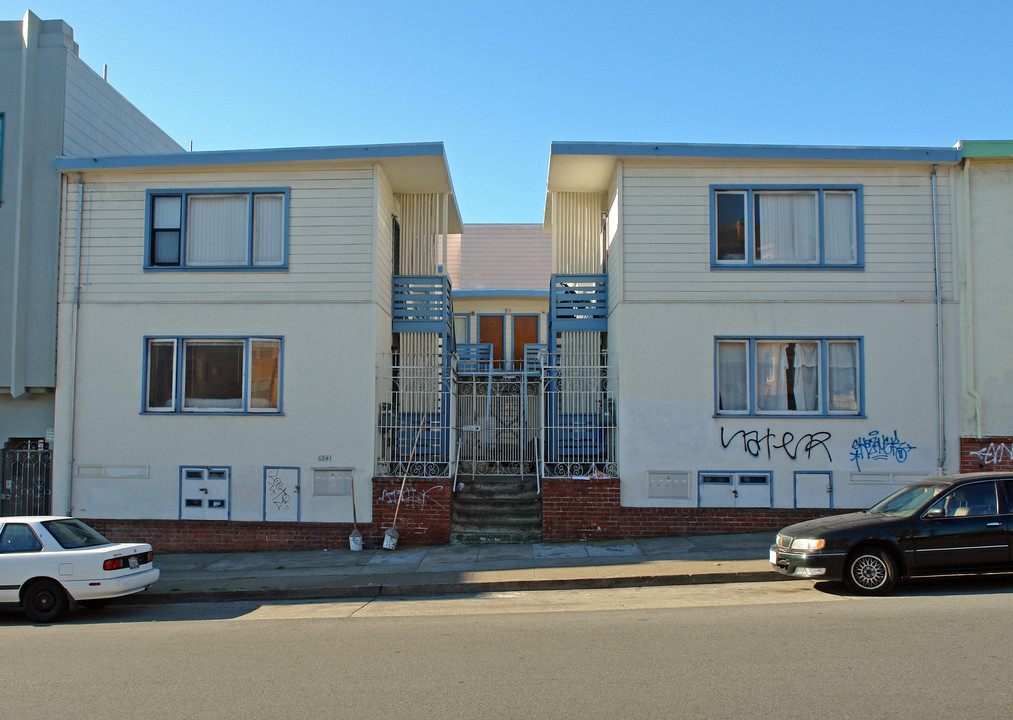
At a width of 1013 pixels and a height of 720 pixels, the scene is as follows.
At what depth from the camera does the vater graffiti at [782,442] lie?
1360 cm

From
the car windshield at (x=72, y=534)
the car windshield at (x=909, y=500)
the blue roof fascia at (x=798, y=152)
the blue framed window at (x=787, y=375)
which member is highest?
the blue roof fascia at (x=798, y=152)

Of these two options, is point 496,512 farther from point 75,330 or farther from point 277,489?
point 75,330

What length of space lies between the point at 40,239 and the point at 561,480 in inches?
401

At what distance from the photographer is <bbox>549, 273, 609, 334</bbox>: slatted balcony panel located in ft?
52.6

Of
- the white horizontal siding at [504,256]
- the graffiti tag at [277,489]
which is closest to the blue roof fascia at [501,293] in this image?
the white horizontal siding at [504,256]

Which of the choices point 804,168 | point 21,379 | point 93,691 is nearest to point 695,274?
point 804,168

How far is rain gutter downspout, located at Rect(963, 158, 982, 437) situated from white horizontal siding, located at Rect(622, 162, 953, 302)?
0.25 metres

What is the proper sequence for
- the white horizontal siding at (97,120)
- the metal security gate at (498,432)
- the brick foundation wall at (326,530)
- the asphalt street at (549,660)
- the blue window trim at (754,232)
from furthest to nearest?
the white horizontal siding at (97,120), the metal security gate at (498,432), the blue window trim at (754,232), the brick foundation wall at (326,530), the asphalt street at (549,660)

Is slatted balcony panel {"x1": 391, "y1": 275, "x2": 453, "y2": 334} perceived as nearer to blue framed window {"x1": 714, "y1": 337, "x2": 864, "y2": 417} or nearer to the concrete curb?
blue framed window {"x1": 714, "y1": 337, "x2": 864, "y2": 417}

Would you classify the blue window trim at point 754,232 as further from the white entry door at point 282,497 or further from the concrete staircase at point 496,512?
the white entry door at point 282,497

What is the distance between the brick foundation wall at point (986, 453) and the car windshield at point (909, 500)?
386 centimetres

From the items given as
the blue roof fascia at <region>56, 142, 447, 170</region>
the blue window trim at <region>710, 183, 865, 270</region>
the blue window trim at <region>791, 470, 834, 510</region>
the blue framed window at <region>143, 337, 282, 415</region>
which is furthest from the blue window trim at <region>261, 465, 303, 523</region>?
the blue window trim at <region>791, 470, 834, 510</region>

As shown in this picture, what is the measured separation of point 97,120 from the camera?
16109mm

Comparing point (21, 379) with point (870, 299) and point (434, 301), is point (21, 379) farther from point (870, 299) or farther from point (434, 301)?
point (870, 299)
